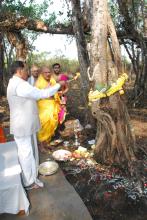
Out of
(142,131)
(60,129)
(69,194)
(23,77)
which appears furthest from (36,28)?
(69,194)

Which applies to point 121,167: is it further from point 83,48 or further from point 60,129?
point 83,48

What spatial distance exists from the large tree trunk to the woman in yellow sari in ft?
4.22

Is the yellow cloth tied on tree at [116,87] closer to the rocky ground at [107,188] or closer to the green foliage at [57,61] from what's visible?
the rocky ground at [107,188]

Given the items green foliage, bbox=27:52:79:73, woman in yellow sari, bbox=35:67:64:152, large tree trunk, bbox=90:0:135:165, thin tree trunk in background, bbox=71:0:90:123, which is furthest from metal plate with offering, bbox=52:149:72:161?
green foliage, bbox=27:52:79:73

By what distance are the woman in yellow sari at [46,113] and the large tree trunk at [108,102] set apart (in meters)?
1.29

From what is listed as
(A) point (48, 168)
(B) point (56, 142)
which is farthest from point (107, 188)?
(B) point (56, 142)

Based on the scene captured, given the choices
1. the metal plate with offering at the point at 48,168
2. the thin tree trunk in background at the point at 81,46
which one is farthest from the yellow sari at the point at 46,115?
the metal plate with offering at the point at 48,168

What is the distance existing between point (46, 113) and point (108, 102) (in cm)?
162

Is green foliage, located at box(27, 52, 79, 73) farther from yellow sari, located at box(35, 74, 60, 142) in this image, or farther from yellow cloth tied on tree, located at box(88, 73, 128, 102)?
yellow cloth tied on tree, located at box(88, 73, 128, 102)

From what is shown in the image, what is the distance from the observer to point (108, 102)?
218 inches

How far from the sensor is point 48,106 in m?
6.72

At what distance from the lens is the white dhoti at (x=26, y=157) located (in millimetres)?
4504

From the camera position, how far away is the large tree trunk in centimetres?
543

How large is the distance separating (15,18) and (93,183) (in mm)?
5802
